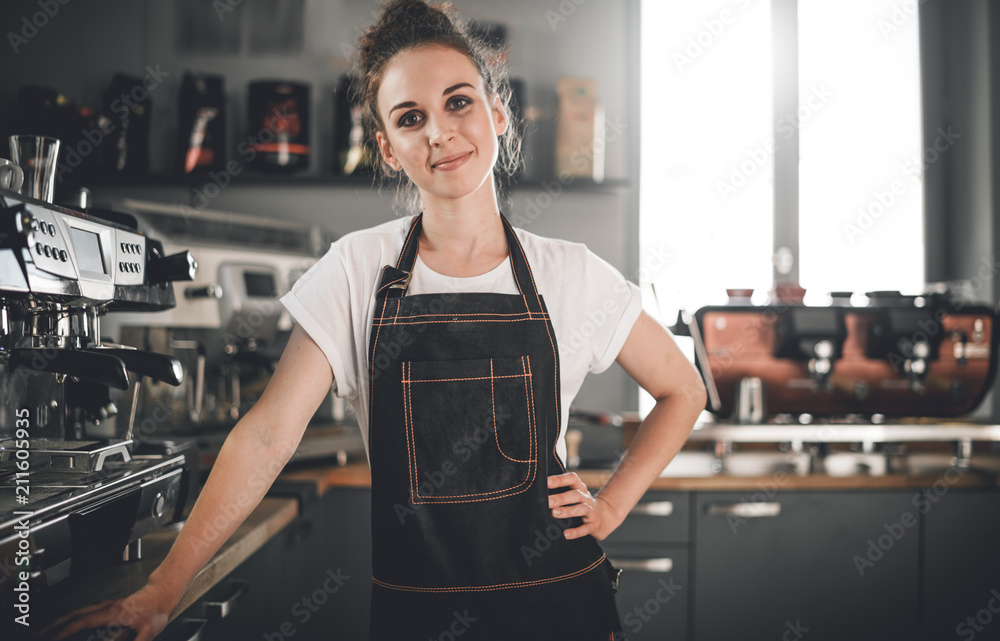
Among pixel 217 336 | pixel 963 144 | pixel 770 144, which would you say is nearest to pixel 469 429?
pixel 217 336

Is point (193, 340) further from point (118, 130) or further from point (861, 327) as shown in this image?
point (861, 327)

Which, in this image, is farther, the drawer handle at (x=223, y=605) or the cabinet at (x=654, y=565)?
the cabinet at (x=654, y=565)

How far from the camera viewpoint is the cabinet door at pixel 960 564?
197 centimetres

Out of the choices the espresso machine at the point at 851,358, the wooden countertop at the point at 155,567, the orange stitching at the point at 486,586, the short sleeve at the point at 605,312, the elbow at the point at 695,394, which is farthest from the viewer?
the espresso machine at the point at 851,358

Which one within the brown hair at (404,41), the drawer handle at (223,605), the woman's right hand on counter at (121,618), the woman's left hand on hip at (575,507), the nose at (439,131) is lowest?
the drawer handle at (223,605)

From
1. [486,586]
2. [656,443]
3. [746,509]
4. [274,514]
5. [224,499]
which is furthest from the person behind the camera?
[746,509]

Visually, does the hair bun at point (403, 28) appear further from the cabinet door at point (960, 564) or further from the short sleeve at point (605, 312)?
the cabinet door at point (960, 564)

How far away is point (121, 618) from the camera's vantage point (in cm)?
80

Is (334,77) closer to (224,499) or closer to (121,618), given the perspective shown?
(224,499)

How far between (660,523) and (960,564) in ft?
2.81

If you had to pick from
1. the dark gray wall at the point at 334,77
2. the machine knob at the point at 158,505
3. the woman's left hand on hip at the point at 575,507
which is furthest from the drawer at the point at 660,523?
the machine knob at the point at 158,505

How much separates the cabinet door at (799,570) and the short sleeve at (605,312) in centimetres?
101

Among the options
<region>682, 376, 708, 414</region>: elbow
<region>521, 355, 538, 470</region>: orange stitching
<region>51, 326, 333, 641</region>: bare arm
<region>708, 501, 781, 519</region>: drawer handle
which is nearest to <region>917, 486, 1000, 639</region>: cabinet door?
<region>708, 501, 781, 519</region>: drawer handle

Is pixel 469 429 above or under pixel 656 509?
above
